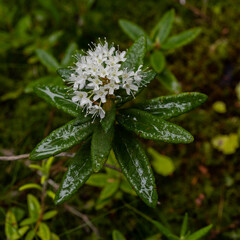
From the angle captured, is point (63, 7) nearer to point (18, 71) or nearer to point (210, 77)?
point (18, 71)

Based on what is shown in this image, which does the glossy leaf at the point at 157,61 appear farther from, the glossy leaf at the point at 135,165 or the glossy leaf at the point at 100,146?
the glossy leaf at the point at 100,146

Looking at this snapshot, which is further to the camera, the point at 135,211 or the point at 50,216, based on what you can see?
the point at 135,211

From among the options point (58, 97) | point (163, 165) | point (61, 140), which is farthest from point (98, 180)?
point (58, 97)

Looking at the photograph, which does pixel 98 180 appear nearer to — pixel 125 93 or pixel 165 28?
pixel 125 93

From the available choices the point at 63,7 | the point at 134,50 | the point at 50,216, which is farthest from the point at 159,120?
the point at 63,7

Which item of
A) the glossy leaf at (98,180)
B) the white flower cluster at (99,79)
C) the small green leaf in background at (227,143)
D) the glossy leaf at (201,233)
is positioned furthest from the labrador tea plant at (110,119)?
the small green leaf in background at (227,143)

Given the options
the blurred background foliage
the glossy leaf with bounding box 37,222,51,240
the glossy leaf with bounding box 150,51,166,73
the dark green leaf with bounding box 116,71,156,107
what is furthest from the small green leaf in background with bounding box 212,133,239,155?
the glossy leaf with bounding box 37,222,51,240
